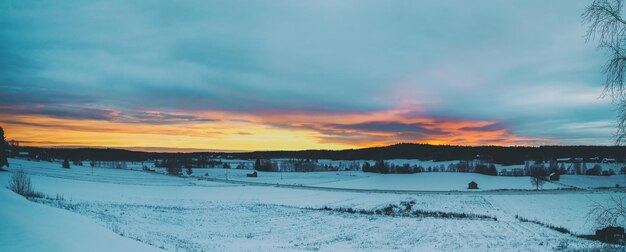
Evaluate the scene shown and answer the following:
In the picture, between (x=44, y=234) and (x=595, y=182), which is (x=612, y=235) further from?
(x=595, y=182)

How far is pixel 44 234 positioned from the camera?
10.8 m

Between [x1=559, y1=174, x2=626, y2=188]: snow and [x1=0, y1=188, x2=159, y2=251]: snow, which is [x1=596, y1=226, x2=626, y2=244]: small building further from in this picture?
[x1=559, y1=174, x2=626, y2=188]: snow

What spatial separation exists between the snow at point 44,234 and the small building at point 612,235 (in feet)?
92.8

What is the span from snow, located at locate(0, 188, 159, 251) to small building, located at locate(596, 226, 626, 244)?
92.8 ft

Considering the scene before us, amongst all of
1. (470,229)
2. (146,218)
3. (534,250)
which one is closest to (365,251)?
(534,250)

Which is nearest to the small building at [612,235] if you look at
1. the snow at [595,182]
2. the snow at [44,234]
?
the snow at [44,234]

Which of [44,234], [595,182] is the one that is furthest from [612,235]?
[595,182]

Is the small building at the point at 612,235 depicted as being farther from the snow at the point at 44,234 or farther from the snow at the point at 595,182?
the snow at the point at 595,182

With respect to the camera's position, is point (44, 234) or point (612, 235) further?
point (612, 235)

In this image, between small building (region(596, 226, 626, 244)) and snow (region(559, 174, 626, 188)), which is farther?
snow (region(559, 174, 626, 188))

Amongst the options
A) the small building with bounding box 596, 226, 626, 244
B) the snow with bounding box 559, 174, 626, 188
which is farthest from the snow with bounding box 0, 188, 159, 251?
the snow with bounding box 559, 174, 626, 188

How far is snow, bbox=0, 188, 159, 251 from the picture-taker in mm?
9586

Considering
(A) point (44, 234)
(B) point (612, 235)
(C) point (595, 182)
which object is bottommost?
(C) point (595, 182)

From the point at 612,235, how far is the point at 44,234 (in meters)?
31.9
